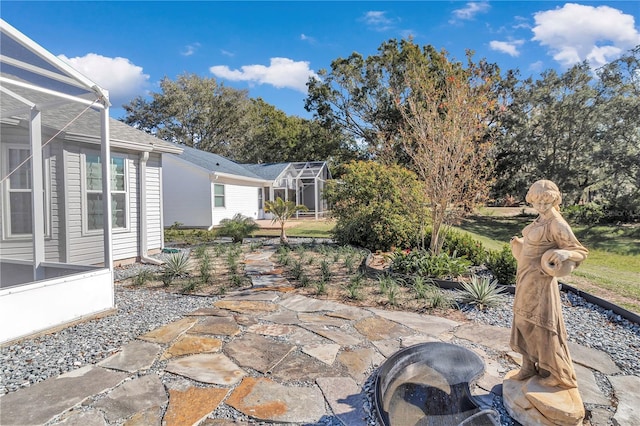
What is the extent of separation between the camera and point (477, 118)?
22.4 ft

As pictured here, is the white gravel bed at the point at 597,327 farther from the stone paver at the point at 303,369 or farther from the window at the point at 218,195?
the window at the point at 218,195

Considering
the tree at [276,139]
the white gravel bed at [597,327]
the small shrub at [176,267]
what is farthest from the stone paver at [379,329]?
the tree at [276,139]

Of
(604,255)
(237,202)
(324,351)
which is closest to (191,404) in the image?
(324,351)

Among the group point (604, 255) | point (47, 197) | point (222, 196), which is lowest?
point (604, 255)

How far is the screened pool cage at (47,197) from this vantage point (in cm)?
390

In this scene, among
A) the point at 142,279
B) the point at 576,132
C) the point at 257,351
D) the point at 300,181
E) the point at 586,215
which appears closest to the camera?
the point at 257,351

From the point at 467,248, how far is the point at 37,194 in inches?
312

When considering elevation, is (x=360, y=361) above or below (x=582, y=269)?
above

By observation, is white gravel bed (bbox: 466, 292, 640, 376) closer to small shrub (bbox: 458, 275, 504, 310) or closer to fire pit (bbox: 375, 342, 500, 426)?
small shrub (bbox: 458, 275, 504, 310)

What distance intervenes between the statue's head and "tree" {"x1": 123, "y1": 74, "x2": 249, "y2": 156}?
2900cm

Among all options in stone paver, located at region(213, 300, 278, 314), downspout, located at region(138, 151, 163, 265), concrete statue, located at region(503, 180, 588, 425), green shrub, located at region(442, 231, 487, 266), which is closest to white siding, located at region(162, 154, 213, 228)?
downspout, located at region(138, 151, 163, 265)

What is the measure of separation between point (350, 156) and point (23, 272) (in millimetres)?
22211

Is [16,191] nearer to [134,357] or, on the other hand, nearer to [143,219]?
[143,219]

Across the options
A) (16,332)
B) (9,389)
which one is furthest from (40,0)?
(9,389)
